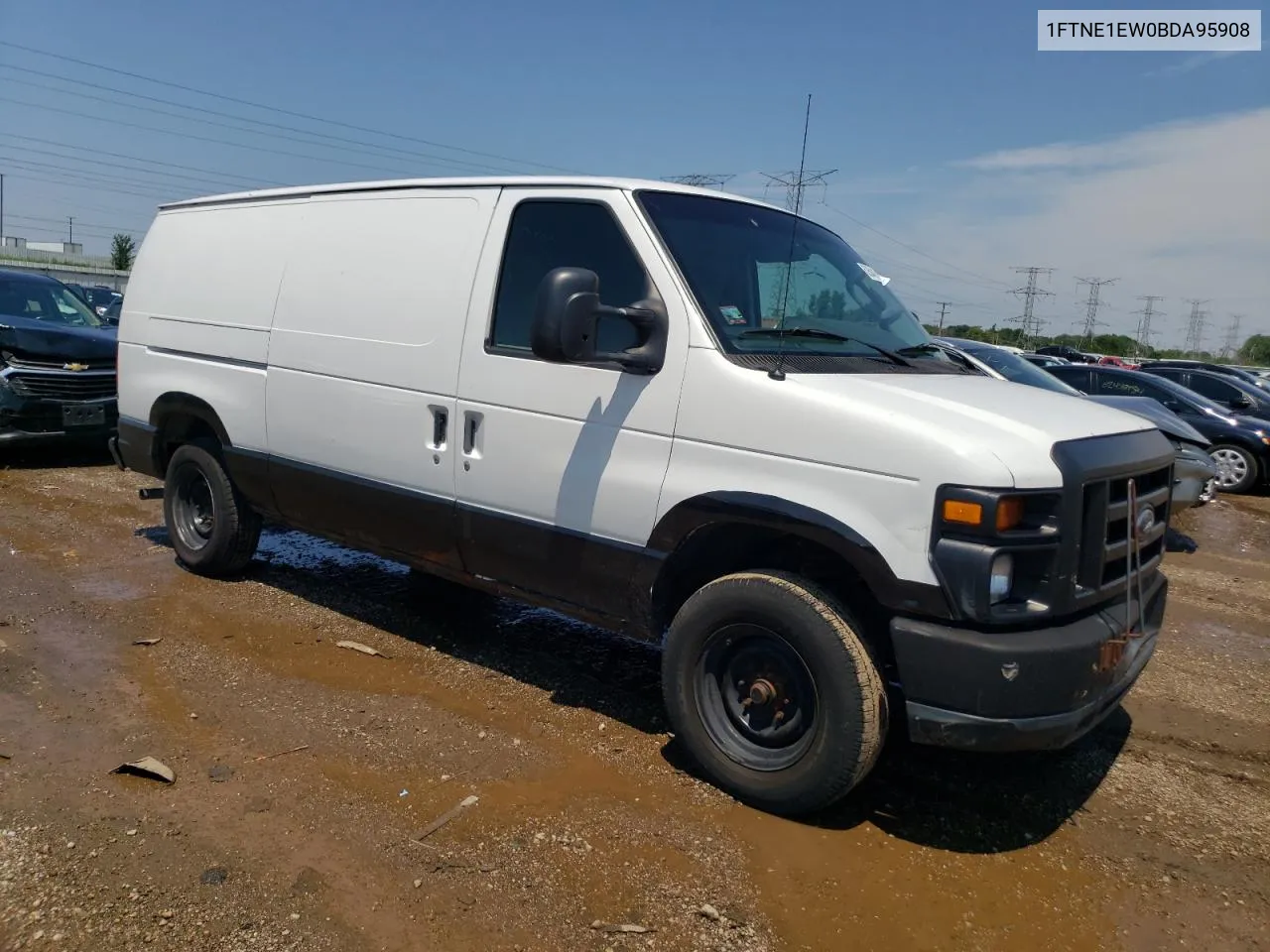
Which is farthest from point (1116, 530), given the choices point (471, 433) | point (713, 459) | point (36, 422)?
point (36, 422)

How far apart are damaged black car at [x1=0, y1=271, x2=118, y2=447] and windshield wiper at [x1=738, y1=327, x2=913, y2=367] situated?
7.99 m

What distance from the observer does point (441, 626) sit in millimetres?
5539

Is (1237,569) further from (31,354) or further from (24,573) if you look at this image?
(31,354)

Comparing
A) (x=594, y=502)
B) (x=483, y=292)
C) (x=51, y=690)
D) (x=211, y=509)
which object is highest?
(x=483, y=292)

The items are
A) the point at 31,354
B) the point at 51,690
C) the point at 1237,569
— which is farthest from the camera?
the point at 31,354

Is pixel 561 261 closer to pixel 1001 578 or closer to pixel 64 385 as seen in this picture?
pixel 1001 578

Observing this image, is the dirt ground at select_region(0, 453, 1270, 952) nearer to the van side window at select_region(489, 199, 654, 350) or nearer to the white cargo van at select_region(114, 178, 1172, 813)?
the white cargo van at select_region(114, 178, 1172, 813)

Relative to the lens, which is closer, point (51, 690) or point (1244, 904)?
point (1244, 904)

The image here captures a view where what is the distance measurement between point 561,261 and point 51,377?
7260 mm

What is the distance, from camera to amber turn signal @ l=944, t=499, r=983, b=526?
299 centimetres

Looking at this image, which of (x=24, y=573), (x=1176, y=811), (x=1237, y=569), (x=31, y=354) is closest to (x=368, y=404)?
(x=24, y=573)

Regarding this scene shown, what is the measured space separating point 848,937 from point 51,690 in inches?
143

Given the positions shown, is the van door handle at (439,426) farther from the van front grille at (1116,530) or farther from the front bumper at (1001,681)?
the van front grille at (1116,530)

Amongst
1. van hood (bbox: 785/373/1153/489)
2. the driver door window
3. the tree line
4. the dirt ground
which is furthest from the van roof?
the tree line
